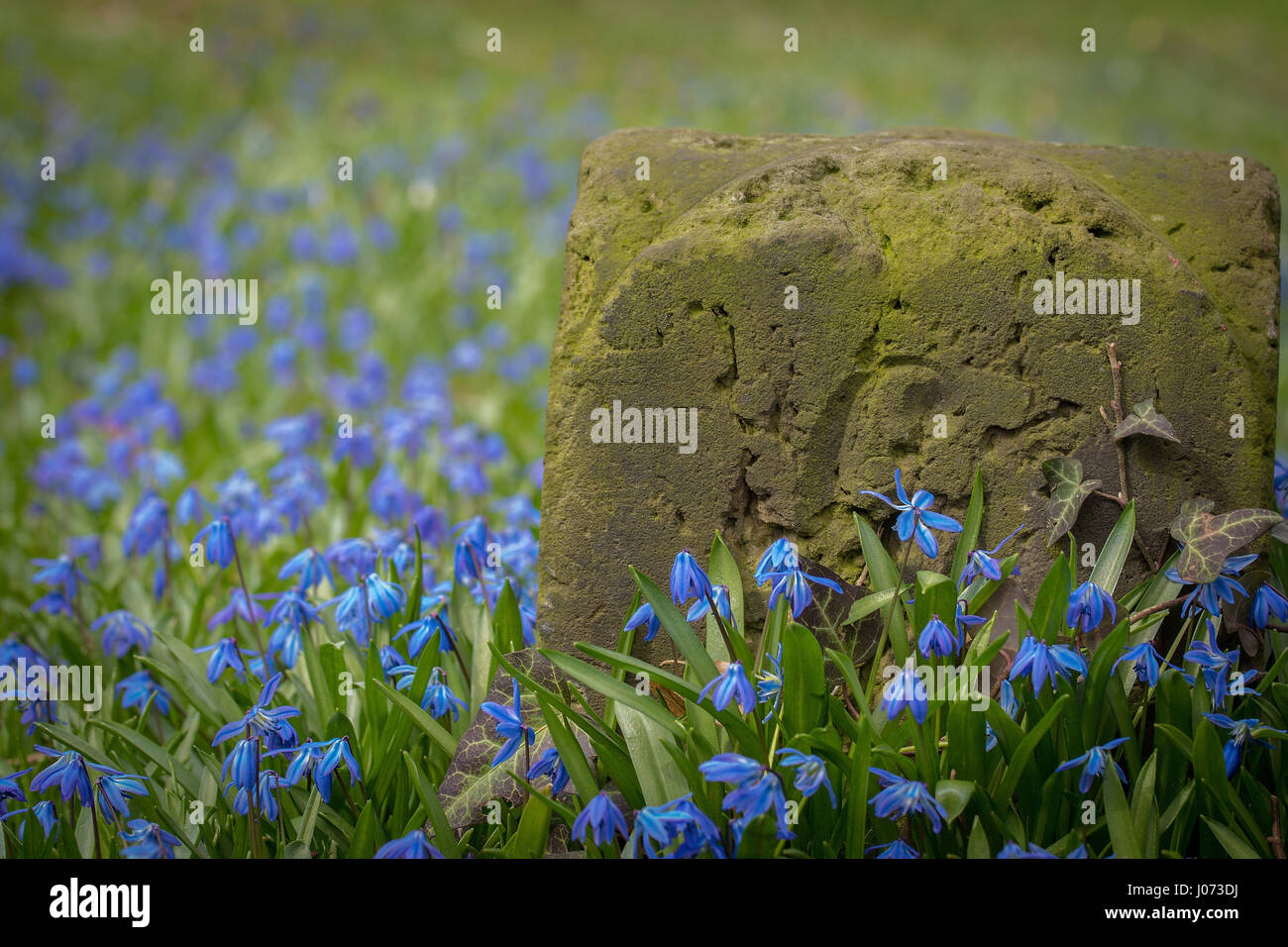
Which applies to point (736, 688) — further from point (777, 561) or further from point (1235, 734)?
point (1235, 734)

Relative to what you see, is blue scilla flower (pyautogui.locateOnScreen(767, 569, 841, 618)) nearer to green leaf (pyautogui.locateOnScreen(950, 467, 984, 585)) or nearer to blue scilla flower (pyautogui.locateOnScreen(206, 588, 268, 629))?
green leaf (pyautogui.locateOnScreen(950, 467, 984, 585))

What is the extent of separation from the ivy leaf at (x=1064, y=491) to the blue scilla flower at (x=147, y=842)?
7.79ft

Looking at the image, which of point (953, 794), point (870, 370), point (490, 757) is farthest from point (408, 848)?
point (870, 370)

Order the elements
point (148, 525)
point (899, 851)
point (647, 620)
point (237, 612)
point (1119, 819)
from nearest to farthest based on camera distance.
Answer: point (899, 851) → point (1119, 819) → point (647, 620) → point (237, 612) → point (148, 525)

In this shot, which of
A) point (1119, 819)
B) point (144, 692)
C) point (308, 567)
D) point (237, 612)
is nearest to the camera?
point (1119, 819)

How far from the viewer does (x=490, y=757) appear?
2904mm

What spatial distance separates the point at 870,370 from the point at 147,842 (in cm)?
219

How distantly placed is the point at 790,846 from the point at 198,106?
1193 cm

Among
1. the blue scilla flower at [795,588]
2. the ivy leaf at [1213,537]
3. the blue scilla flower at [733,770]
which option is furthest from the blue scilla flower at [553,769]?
the ivy leaf at [1213,537]

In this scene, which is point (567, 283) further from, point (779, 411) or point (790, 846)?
point (790, 846)

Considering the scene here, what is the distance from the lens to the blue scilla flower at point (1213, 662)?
275 cm

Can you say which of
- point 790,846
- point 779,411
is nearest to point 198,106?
point 779,411

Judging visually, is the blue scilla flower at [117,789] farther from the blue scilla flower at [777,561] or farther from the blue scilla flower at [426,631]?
the blue scilla flower at [777,561]

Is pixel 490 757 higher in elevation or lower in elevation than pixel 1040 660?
lower
